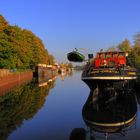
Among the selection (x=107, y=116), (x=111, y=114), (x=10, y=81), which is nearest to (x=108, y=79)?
(x=111, y=114)

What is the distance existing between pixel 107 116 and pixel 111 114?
29.7 inches

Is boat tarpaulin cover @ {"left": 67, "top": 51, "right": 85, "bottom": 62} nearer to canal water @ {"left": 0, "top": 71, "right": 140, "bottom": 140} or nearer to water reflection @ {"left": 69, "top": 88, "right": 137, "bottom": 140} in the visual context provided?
water reflection @ {"left": 69, "top": 88, "right": 137, "bottom": 140}

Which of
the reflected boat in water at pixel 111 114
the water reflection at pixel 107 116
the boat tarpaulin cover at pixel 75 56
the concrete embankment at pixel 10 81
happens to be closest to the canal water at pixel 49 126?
the water reflection at pixel 107 116

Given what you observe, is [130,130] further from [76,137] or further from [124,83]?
[124,83]

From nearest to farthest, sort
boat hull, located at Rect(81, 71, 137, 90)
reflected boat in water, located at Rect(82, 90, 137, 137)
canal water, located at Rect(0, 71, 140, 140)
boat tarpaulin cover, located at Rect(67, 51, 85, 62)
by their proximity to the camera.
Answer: canal water, located at Rect(0, 71, 140, 140) → reflected boat in water, located at Rect(82, 90, 137, 137) → boat hull, located at Rect(81, 71, 137, 90) → boat tarpaulin cover, located at Rect(67, 51, 85, 62)

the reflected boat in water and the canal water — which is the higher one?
the reflected boat in water

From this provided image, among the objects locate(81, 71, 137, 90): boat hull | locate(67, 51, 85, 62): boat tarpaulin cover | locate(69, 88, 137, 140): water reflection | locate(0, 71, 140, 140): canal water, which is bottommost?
locate(0, 71, 140, 140): canal water

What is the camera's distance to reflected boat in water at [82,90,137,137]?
53.9 ft

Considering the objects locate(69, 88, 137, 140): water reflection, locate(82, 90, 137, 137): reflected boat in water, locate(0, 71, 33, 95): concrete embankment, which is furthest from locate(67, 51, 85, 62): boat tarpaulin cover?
locate(0, 71, 33, 95): concrete embankment

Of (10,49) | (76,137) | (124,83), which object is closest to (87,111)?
(124,83)

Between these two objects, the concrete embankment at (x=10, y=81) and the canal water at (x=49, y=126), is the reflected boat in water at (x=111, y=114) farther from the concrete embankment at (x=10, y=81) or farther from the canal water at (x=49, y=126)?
the concrete embankment at (x=10, y=81)

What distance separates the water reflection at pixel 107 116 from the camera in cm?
1512

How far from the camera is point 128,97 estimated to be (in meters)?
26.6

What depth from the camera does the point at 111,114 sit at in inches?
796
